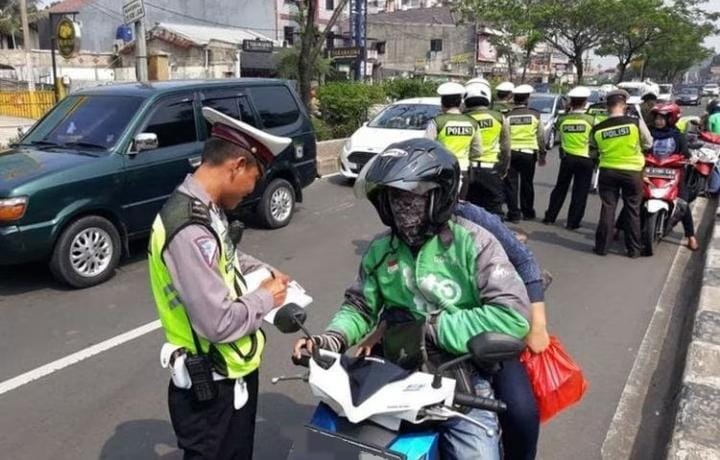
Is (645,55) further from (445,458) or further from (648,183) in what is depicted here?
(445,458)

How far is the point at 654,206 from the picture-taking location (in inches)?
286

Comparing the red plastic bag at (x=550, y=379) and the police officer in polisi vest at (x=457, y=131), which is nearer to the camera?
the red plastic bag at (x=550, y=379)

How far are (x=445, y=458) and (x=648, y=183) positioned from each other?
6365 millimetres

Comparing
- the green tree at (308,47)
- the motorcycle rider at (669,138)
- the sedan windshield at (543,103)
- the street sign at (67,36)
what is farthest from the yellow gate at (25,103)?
the motorcycle rider at (669,138)

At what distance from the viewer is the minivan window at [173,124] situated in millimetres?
6465

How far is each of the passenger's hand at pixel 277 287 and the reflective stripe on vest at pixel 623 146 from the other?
573cm

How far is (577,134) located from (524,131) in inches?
31.1

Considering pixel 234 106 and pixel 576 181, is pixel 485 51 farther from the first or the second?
pixel 234 106

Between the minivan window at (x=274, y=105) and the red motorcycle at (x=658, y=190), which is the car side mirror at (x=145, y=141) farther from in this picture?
the red motorcycle at (x=658, y=190)

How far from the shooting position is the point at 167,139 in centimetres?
657

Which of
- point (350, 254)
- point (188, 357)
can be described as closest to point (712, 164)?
point (350, 254)

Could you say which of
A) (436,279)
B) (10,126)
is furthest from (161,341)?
(10,126)

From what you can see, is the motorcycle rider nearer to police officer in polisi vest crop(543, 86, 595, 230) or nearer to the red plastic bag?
police officer in polisi vest crop(543, 86, 595, 230)

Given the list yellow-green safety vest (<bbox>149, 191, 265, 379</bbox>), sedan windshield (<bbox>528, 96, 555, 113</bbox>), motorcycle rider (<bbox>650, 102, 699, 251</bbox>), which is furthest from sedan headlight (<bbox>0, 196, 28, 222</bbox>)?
sedan windshield (<bbox>528, 96, 555, 113</bbox>)
